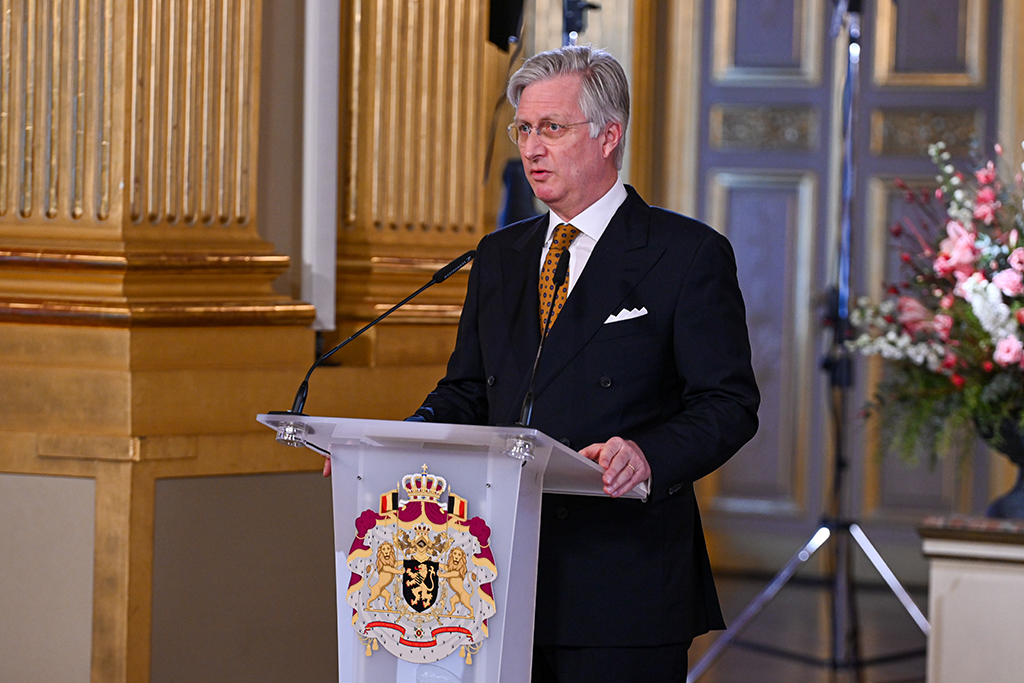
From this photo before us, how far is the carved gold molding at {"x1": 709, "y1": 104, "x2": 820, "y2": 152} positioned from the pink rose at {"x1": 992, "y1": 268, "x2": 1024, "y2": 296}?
2500 millimetres

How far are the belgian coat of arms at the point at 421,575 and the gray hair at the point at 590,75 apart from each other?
59 cm

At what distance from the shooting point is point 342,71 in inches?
118

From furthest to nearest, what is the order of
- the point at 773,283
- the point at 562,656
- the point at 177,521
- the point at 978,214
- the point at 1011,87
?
the point at 773,283
the point at 1011,87
the point at 978,214
the point at 177,521
the point at 562,656

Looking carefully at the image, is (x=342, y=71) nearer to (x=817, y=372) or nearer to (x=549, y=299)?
(x=549, y=299)

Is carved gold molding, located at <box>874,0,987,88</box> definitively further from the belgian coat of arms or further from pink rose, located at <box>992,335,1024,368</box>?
the belgian coat of arms

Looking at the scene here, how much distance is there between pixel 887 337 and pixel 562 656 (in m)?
1.69

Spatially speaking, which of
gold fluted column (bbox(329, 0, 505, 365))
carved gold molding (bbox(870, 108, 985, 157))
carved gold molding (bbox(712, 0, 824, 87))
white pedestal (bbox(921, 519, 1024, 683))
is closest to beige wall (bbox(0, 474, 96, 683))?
gold fluted column (bbox(329, 0, 505, 365))

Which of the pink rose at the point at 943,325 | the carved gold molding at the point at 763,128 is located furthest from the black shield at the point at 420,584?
the carved gold molding at the point at 763,128

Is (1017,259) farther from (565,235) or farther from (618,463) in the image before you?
(618,463)

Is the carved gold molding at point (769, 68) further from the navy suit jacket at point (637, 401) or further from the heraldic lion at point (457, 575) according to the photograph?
the heraldic lion at point (457, 575)

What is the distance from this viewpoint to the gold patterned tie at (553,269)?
1.84 metres

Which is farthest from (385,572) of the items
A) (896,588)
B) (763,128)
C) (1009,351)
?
(763,128)

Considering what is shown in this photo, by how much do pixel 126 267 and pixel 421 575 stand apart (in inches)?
48.6

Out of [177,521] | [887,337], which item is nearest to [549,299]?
[177,521]
